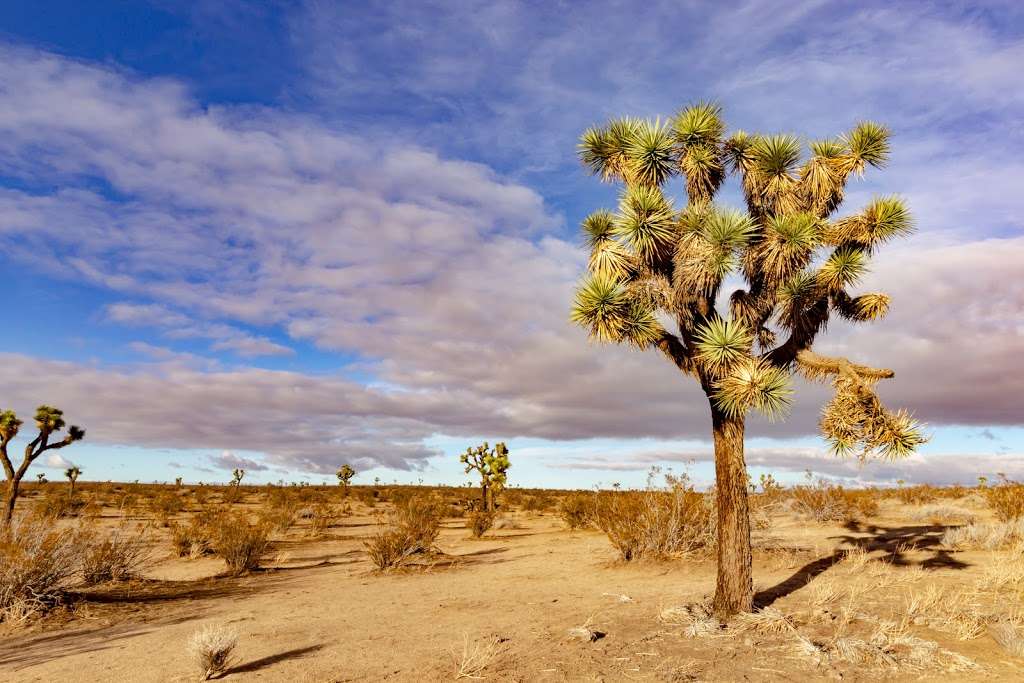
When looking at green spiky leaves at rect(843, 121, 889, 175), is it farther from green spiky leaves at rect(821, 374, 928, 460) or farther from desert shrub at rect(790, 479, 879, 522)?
desert shrub at rect(790, 479, 879, 522)

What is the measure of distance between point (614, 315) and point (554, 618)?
182 inches

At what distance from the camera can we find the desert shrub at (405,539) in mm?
14898

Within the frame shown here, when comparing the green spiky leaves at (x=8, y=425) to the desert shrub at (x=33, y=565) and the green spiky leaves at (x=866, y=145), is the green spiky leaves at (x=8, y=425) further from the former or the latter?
the green spiky leaves at (x=866, y=145)

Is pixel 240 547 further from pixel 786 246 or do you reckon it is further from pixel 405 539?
pixel 786 246

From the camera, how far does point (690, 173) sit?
1009cm

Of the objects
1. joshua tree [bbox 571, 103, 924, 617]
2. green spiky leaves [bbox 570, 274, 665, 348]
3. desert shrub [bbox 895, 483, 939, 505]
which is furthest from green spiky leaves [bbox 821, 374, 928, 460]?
desert shrub [bbox 895, 483, 939, 505]

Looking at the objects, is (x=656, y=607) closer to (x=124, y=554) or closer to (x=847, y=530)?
(x=124, y=554)

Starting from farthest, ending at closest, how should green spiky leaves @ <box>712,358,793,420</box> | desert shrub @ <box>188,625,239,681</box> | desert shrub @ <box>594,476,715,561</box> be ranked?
desert shrub @ <box>594,476,715,561</box> < green spiky leaves @ <box>712,358,793,420</box> < desert shrub @ <box>188,625,239,681</box>

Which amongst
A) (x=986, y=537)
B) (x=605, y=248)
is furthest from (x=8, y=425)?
(x=986, y=537)

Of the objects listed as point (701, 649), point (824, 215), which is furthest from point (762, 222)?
point (701, 649)

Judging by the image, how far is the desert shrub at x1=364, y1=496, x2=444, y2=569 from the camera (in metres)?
14.9

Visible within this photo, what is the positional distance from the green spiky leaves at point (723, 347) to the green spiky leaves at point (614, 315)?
806mm

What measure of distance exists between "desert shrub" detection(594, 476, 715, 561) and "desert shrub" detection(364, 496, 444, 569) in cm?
453


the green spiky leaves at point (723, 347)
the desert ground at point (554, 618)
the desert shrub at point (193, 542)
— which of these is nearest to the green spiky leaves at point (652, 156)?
the green spiky leaves at point (723, 347)
